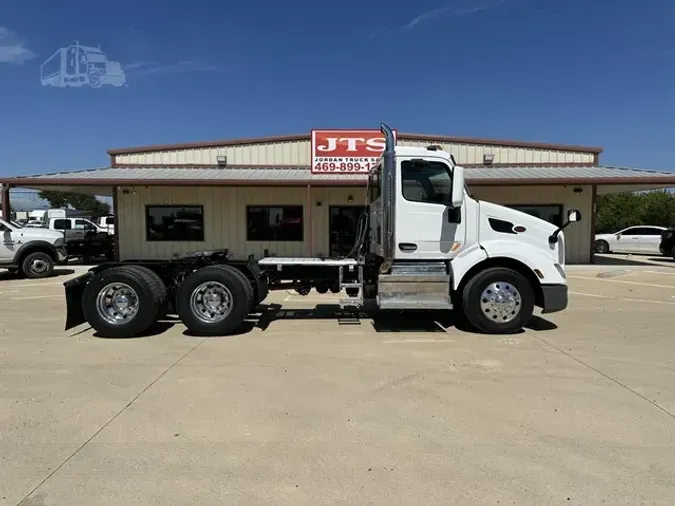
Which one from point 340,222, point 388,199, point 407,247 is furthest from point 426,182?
point 340,222

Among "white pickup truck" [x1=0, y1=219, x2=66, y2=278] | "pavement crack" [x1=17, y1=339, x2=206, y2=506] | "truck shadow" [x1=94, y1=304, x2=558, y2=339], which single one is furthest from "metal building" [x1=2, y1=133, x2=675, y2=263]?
"pavement crack" [x1=17, y1=339, x2=206, y2=506]

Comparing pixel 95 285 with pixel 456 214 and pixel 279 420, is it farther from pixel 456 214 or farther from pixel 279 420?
pixel 456 214

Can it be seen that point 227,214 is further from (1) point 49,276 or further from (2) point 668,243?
(2) point 668,243

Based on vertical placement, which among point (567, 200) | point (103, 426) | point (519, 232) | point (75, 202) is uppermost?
point (75, 202)

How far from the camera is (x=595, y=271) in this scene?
16.6 metres

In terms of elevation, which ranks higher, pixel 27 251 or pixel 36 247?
pixel 36 247

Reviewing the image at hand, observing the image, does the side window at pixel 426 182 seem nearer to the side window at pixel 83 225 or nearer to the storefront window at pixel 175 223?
the storefront window at pixel 175 223

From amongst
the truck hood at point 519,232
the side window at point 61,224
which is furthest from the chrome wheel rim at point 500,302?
the side window at point 61,224

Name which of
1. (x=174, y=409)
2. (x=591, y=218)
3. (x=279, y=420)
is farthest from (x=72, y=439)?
(x=591, y=218)

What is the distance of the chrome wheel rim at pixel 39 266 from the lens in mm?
15242

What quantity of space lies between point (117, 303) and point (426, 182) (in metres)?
4.86

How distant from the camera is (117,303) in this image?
7.34 metres

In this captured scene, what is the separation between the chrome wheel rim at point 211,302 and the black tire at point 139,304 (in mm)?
561

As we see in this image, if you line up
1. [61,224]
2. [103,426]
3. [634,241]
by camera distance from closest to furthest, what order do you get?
[103,426] < [61,224] < [634,241]
